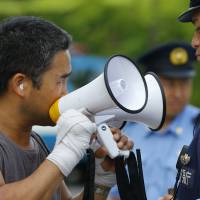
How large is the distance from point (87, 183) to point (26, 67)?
0.63 metres

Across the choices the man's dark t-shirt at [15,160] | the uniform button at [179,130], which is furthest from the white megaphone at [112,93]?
the uniform button at [179,130]

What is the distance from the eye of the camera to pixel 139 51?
34.0ft

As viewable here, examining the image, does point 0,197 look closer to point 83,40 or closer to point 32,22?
point 32,22

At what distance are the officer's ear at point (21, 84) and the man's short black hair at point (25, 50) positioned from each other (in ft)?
0.06

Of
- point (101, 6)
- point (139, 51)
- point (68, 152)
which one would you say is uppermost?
point (68, 152)

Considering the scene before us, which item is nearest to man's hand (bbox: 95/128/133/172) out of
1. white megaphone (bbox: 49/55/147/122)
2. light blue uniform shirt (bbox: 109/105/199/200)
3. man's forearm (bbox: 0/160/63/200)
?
white megaphone (bbox: 49/55/147/122)

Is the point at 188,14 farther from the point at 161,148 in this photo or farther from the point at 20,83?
the point at 161,148

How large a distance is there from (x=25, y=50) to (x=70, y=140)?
503 millimetres

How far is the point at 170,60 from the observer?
239 inches

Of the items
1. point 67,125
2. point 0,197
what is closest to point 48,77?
point 67,125

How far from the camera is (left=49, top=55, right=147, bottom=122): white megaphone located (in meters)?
3.30

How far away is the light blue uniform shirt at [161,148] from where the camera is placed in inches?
206

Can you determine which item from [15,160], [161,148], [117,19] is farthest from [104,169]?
[117,19]

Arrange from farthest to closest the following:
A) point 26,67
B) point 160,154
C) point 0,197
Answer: point 160,154 < point 26,67 < point 0,197
